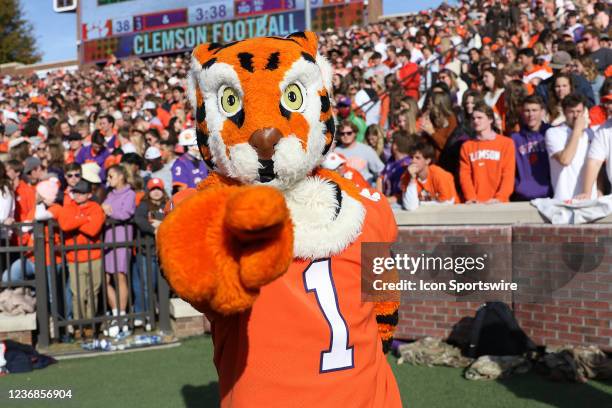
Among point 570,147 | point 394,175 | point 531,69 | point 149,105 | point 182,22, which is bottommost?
point 394,175

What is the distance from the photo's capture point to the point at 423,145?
22.1 ft

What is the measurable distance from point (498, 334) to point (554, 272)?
2.42 ft

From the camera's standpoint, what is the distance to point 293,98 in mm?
2523

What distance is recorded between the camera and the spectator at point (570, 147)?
593 centimetres

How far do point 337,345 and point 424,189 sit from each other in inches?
179

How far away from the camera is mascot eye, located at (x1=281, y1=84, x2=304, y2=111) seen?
250 centimetres

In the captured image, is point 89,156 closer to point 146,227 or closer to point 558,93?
point 146,227

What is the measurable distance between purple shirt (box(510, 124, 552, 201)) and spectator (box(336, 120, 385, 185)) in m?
1.59

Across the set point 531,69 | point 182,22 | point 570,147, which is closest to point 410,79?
point 531,69

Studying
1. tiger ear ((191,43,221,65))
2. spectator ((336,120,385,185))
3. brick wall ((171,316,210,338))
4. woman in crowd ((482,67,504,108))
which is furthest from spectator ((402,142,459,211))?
tiger ear ((191,43,221,65))

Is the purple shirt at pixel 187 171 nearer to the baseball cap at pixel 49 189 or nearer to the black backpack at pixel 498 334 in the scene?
the baseball cap at pixel 49 189

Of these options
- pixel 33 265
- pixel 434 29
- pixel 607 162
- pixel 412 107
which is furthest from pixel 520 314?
pixel 434 29

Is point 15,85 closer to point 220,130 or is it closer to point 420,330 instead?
point 420,330

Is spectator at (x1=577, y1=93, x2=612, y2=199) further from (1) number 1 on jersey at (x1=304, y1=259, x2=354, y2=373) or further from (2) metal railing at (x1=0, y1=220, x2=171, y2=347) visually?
(2) metal railing at (x1=0, y1=220, x2=171, y2=347)
